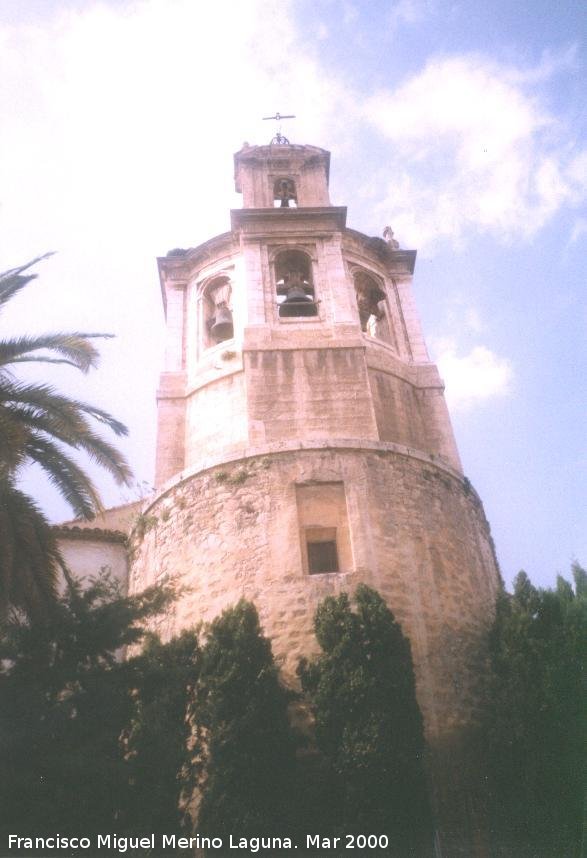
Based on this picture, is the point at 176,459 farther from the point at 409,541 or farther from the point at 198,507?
the point at 409,541

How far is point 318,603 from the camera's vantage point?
10367 millimetres

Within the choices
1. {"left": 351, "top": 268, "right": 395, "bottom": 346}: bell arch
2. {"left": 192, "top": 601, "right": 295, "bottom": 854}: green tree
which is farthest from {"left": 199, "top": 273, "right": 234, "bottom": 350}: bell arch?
{"left": 192, "top": 601, "right": 295, "bottom": 854}: green tree

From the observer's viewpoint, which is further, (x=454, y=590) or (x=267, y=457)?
(x=267, y=457)

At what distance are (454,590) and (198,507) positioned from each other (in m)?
4.18

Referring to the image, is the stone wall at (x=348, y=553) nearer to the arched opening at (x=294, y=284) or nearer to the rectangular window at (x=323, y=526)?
the rectangular window at (x=323, y=526)

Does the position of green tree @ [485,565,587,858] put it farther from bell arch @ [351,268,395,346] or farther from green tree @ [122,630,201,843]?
bell arch @ [351,268,395,346]

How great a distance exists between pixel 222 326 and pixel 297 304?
1.63 meters

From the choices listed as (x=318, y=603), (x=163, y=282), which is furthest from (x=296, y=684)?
(x=163, y=282)

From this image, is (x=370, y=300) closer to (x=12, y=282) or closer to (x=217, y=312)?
(x=217, y=312)

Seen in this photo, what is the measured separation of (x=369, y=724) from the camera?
28.0ft

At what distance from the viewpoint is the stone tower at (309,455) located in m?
10.7

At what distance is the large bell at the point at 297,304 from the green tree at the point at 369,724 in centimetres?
752

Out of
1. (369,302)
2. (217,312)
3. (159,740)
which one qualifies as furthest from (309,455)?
(369,302)

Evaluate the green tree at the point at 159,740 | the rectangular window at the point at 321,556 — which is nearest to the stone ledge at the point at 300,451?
the rectangular window at the point at 321,556
